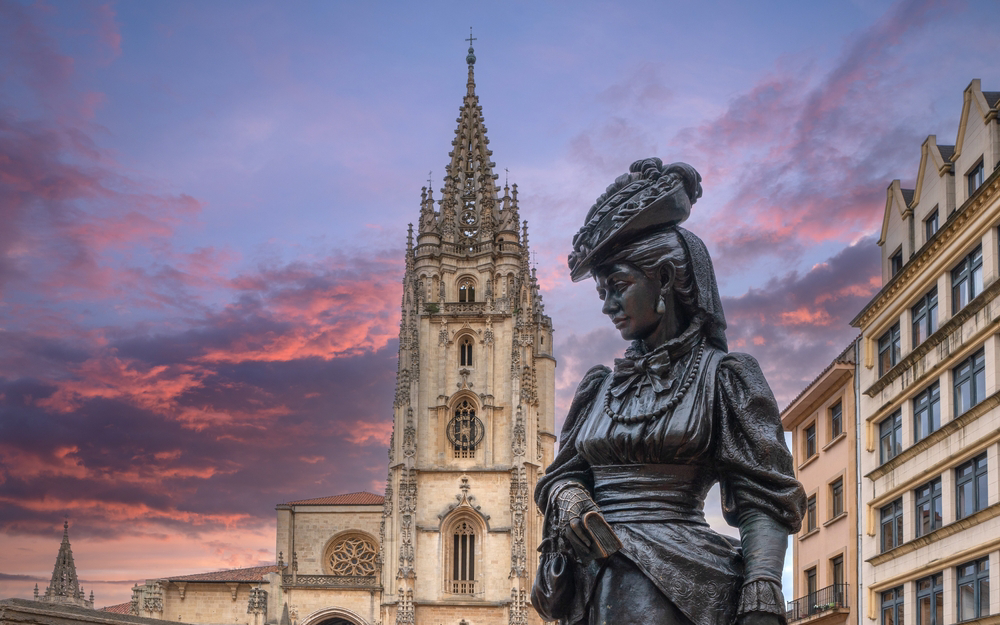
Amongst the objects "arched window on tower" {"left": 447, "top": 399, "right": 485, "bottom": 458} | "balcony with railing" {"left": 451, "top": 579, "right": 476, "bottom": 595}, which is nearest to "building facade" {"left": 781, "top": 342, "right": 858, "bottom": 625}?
"balcony with railing" {"left": 451, "top": 579, "right": 476, "bottom": 595}

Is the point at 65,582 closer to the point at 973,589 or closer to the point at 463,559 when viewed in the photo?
the point at 463,559

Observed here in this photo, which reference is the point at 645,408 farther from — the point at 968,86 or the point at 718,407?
the point at 968,86

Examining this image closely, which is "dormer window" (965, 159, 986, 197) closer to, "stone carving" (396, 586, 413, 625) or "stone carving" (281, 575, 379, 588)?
"stone carving" (396, 586, 413, 625)

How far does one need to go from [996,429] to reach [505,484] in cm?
4725

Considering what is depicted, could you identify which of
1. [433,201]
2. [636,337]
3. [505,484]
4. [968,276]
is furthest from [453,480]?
[636,337]

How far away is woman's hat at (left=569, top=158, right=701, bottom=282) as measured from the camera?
15.5ft

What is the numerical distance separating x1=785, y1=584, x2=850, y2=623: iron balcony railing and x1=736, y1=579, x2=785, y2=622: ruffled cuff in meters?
29.0

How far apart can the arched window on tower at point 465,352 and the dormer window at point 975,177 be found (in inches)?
1881

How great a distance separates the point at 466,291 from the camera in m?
74.9

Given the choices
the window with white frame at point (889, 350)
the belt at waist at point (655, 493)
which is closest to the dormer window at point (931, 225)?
the window with white frame at point (889, 350)

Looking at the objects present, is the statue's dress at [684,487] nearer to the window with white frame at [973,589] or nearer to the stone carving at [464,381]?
the window with white frame at [973,589]

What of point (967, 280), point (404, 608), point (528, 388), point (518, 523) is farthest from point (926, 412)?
point (404, 608)

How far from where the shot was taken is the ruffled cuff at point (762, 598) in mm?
4102

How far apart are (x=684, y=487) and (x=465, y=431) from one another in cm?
6667
